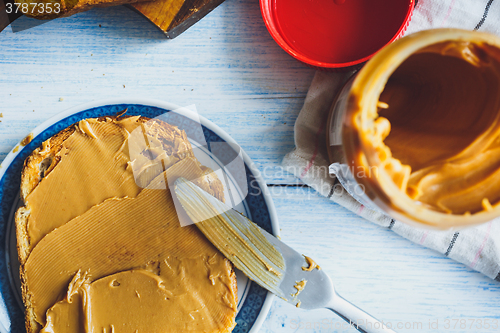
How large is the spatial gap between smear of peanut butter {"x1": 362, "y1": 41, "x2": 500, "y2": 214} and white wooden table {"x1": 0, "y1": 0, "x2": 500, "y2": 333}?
528 mm

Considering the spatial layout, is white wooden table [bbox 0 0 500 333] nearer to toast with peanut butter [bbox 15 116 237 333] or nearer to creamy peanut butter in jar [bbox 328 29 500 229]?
toast with peanut butter [bbox 15 116 237 333]

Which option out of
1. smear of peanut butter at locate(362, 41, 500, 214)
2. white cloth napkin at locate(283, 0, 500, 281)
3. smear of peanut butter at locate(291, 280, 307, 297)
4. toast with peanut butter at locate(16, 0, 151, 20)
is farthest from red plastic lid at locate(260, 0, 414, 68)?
smear of peanut butter at locate(291, 280, 307, 297)

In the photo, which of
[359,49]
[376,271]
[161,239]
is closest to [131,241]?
[161,239]

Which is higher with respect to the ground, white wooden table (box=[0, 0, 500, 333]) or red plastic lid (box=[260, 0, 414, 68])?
red plastic lid (box=[260, 0, 414, 68])

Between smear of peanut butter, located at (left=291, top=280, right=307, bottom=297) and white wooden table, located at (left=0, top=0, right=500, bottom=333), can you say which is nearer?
smear of peanut butter, located at (left=291, top=280, right=307, bottom=297)

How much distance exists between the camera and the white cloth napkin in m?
1.25

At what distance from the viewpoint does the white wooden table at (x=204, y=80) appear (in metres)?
1.37

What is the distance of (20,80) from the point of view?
1376mm

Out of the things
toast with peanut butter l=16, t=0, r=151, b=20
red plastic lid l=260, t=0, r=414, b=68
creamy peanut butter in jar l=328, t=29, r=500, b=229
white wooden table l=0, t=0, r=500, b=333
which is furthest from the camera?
white wooden table l=0, t=0, r=500, b=333

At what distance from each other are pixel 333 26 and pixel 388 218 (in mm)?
749

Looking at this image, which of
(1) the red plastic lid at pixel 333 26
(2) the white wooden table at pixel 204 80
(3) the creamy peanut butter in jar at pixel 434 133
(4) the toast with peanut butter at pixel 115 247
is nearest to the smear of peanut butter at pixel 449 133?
(3) the creamy peanut butter in jar at pixel 434 133

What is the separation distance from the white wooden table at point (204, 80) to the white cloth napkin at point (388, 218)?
7 cm

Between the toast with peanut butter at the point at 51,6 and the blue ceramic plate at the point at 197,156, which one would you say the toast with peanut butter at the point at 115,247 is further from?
the toast with peanut butter at the point at 51,6

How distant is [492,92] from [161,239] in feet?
3.45
